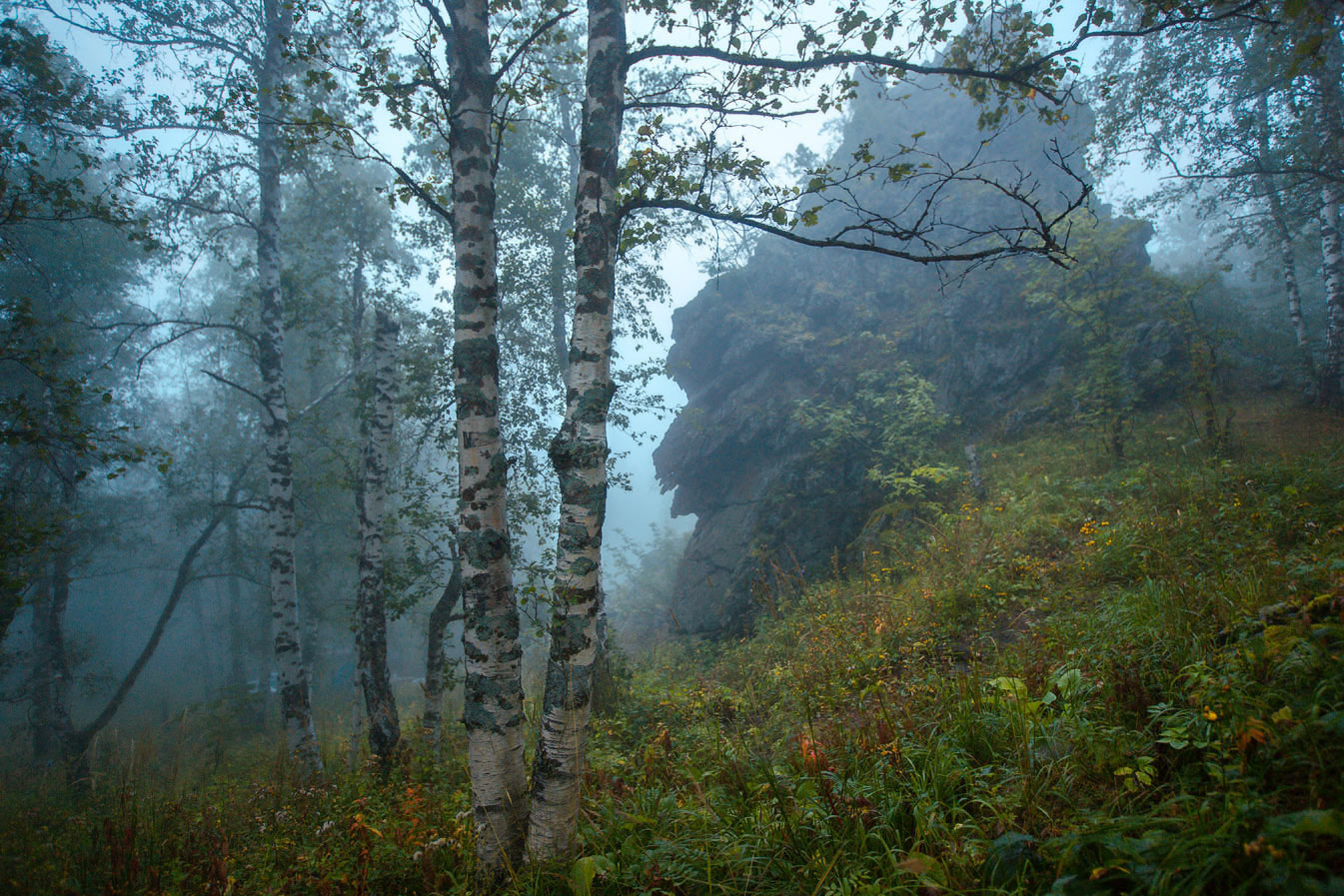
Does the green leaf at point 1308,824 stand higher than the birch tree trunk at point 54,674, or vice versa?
the green leaf at point 1308,824

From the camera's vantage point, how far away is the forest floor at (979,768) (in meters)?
2.02

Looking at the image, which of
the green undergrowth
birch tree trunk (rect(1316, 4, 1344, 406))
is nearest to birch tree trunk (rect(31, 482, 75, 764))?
the green undergrowth

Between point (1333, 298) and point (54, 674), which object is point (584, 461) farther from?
point (1333, 298)

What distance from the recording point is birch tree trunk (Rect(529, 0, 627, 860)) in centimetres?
302

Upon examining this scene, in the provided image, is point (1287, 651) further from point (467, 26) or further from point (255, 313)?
point (255, 313)

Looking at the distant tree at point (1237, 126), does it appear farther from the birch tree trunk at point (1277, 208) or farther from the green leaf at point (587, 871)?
the green leaf at point (587, 871)

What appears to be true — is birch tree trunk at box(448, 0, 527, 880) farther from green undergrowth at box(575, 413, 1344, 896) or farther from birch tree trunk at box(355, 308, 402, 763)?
birch tree trunk at box(355, 308, 402, 763)

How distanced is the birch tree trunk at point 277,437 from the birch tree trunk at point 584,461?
5931 millimetres

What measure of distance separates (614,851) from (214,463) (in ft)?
62.8

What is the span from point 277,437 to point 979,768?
32.5 feet

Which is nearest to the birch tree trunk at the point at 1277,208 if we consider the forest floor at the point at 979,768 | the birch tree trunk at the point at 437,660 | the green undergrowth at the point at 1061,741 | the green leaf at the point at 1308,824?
the forest floor at the point at 979,768

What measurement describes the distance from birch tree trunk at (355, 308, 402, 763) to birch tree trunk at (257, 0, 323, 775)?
1.13 m

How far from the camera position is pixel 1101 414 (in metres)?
10.9

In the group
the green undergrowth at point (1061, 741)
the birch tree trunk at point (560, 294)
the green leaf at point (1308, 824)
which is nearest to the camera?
the green leaf at point (1308, 824)
